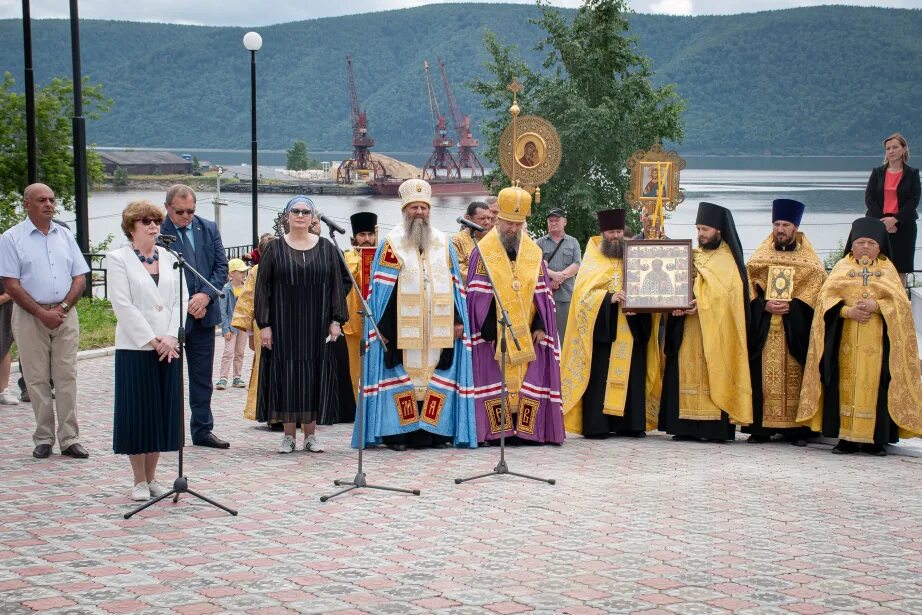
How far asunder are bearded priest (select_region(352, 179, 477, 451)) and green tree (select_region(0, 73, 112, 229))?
52.6ft

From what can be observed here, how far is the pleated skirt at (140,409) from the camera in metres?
7.14

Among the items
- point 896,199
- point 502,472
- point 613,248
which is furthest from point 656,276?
point 896,199

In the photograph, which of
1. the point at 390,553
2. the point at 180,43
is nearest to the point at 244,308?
the point at 390,553

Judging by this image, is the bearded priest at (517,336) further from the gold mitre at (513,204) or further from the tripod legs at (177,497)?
the tripod legs at (177,497)

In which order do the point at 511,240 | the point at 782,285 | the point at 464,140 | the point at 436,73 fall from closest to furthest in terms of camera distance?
the point at 511,240, the point at 782,285, the point at 464,140, the point at 436,73

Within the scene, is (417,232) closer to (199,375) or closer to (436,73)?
(199,375)

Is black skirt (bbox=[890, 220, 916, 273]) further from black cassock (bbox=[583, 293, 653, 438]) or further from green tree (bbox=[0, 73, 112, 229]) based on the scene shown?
green tree (bbox=[0, 73, 112, 229])

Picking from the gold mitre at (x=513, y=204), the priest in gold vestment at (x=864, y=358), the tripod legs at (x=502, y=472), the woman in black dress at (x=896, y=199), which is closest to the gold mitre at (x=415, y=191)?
the gold mitre at (x=513, y=204)

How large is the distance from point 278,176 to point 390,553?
98.8m

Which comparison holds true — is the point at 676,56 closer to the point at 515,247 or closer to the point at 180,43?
the point at 180,43

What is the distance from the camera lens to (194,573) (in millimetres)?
5863

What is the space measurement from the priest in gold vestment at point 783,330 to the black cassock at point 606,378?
848mm

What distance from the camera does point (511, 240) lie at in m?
9.71

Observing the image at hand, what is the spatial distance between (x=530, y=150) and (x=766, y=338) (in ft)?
22.5
